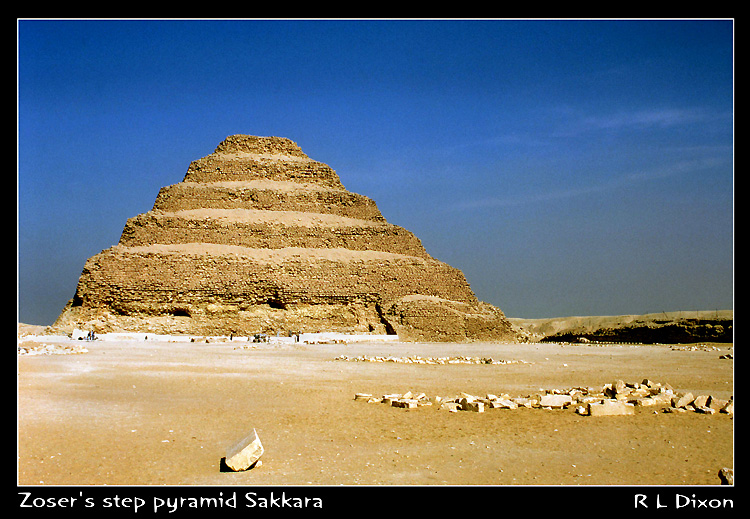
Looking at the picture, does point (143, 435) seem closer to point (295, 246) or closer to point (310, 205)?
point (295, 246)

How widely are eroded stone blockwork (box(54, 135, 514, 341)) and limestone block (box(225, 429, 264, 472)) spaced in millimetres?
37085

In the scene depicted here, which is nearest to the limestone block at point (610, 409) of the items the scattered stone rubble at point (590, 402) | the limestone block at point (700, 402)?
the scattered stone rubble at point (590, 402)

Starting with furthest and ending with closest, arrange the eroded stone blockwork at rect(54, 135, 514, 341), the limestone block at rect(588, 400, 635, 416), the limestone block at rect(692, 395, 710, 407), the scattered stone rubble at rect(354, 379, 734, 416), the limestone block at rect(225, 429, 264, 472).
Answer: the eroded stone blockwork at rect(54, 135, 514, 341) → the limestone block at rect(692, 395, 710, 407) → the scattered stone rubble at rect(354, 379, 734, 416) → the limestone block at rect(588, 400, 635, 416) → the limestone block at rect(225, 429, 264, 472)

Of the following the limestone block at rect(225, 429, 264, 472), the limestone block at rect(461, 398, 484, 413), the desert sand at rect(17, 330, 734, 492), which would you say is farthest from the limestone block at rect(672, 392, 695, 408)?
the limestone block at rect(225, 429, 264, 472)

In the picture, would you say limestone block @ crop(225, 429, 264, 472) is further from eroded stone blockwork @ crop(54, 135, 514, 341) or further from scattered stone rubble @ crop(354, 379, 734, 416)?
eroded stone blockwork @ crop(54, 135, 514, 341)

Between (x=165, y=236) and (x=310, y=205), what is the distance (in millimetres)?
12437

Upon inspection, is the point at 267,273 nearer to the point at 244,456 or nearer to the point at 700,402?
the point at 700,402

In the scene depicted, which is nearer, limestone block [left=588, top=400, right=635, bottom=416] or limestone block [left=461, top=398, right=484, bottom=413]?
limestone block [left=588, top=400, right=635, bottom=416]

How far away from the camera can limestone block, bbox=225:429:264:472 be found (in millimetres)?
5941

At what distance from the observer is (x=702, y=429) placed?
27.0 ft

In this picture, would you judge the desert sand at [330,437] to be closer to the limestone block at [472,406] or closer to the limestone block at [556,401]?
the limestone block at [472,406]
